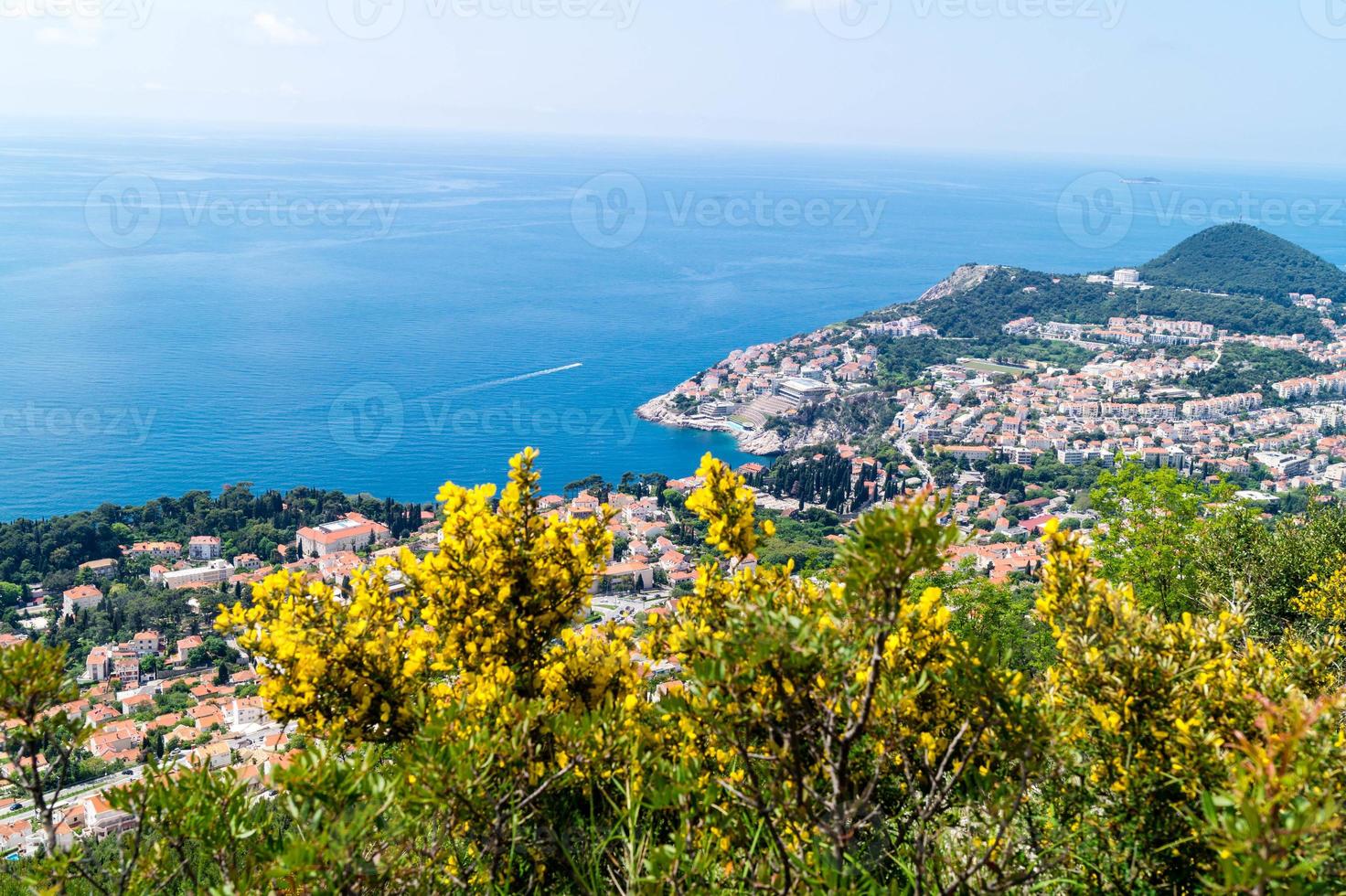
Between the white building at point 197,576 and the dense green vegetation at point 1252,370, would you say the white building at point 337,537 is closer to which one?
the white building at point 197,576

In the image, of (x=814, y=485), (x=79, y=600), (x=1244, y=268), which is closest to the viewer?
(x=79, y=600)

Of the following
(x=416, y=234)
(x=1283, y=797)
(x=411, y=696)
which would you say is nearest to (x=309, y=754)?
(x=411, y=696)

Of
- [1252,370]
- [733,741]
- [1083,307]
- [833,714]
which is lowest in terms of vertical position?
[1252,370]

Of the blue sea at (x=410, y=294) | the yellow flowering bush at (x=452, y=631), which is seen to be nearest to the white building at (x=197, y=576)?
the blue sea at (x=410, y=294)

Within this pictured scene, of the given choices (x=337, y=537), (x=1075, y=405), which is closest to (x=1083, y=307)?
(x=1075, y=405)

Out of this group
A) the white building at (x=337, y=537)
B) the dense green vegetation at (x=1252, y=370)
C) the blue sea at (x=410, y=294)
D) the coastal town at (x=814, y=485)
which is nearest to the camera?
the coastal town at (x=814, y=485)

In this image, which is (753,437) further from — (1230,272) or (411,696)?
(1230,272)

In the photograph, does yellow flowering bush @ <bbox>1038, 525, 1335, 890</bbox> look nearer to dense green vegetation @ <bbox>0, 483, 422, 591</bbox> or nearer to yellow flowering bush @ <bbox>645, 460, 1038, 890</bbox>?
yellow flowering bush @ <bbox>645, 460, 1038, 890</bbox>

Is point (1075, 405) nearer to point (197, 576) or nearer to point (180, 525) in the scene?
point (197, 576)
